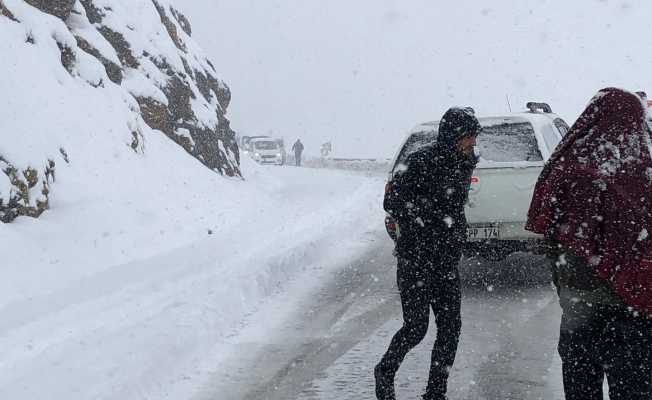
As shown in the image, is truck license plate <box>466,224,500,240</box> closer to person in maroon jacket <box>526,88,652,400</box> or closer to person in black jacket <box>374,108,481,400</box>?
person in black jacket <box>374,108,481,400</box>

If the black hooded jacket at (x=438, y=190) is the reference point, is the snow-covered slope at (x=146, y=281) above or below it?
below

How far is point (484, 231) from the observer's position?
809 centimetres

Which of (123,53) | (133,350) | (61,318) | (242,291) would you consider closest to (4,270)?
(61,318)

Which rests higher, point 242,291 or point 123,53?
point 123,53

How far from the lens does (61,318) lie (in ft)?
23.5

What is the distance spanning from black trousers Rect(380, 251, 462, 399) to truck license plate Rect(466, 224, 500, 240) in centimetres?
355

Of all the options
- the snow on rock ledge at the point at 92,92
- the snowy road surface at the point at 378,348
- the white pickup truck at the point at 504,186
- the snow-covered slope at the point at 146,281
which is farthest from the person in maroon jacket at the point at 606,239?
the snow on rock ledge at the point at 92,92

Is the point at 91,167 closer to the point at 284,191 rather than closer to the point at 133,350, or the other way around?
the point at 133,350

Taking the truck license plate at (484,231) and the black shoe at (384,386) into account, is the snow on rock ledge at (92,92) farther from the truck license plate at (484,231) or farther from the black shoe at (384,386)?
the black shoe at (384,386)

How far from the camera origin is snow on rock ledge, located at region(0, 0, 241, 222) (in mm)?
10759

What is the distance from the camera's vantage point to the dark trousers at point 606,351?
9.92 feet

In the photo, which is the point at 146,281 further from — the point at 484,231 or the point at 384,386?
the point at 384,386

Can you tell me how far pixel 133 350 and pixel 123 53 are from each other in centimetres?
1410

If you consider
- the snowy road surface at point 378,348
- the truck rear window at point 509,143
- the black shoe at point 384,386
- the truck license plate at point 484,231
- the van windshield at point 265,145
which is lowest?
the van windshield at point 265,145
